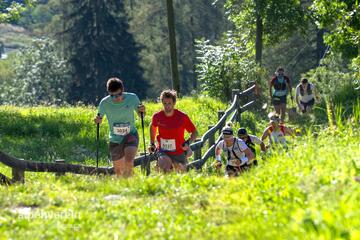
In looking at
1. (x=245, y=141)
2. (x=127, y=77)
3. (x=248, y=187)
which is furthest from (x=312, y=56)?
(x=248, y=187)

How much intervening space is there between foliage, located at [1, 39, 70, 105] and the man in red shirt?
56.2 m

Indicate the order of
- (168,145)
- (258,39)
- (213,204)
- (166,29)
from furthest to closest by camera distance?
(166,29) → (258,39) → (168,145) → (213,204)

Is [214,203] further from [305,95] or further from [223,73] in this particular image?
A: [223,73]

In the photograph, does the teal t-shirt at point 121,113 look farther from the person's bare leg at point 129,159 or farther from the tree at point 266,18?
the tree at point 266,18

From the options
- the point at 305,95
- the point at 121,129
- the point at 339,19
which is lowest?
the point at 121,129

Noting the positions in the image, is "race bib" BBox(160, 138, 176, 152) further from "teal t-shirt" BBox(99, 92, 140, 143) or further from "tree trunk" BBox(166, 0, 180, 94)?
"tree trunk" BBox(166, 0, 180, 94)

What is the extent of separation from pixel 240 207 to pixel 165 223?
772 mm

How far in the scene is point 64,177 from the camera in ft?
36.1

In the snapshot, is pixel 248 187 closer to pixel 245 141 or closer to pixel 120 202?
pixel 120 202

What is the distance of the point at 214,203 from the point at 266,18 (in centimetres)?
2491

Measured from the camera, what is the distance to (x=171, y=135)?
11828 millimetres

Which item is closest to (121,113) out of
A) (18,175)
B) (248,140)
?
(18,175)

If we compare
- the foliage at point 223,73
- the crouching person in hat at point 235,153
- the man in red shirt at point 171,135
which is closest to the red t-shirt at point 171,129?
the man in red shirt at point 171,135

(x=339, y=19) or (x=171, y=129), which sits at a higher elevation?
(x=339, y=19)
